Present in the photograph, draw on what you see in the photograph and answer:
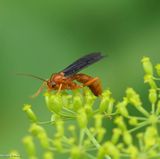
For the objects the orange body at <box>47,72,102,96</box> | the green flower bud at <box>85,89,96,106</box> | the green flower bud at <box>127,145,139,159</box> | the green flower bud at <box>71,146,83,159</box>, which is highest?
the orange body at <box>47,72,102,96</box>

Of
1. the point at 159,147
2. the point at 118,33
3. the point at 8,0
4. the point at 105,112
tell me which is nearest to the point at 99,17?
the point at 118,33

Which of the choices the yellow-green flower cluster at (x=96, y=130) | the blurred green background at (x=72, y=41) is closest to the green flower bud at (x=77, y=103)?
the yellow-green flower cluster at (x=96, y=130)

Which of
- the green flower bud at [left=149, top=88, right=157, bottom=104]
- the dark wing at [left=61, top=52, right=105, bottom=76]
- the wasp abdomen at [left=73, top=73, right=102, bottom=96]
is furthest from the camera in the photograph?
the dark wing at [left=61, top=52, right=105, bottom=76]

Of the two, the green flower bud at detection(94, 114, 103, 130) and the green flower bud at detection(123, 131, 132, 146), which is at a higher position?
the green flower bud at detection(94, 114, 103, 130)

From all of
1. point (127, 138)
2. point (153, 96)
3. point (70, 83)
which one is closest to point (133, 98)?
point (153, 96)

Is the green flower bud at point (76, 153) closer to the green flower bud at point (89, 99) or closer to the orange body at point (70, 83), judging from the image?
the green flower bud at point (89, 99)

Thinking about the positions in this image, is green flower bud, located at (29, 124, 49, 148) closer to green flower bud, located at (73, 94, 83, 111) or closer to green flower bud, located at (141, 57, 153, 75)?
green flower bud, located at (73, 94, 83, 111)

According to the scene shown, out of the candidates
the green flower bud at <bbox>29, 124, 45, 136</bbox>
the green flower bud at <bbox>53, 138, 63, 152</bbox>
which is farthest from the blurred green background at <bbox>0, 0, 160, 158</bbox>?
the green flower bud at <bbox>53, 138, 63, 152</bbox>

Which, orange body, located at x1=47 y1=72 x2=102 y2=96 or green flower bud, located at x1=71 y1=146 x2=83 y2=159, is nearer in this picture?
green flower bud, located at x1=71 y1=146 x2=83 y2=159

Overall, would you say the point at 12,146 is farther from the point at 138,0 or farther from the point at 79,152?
the point at 79,152
